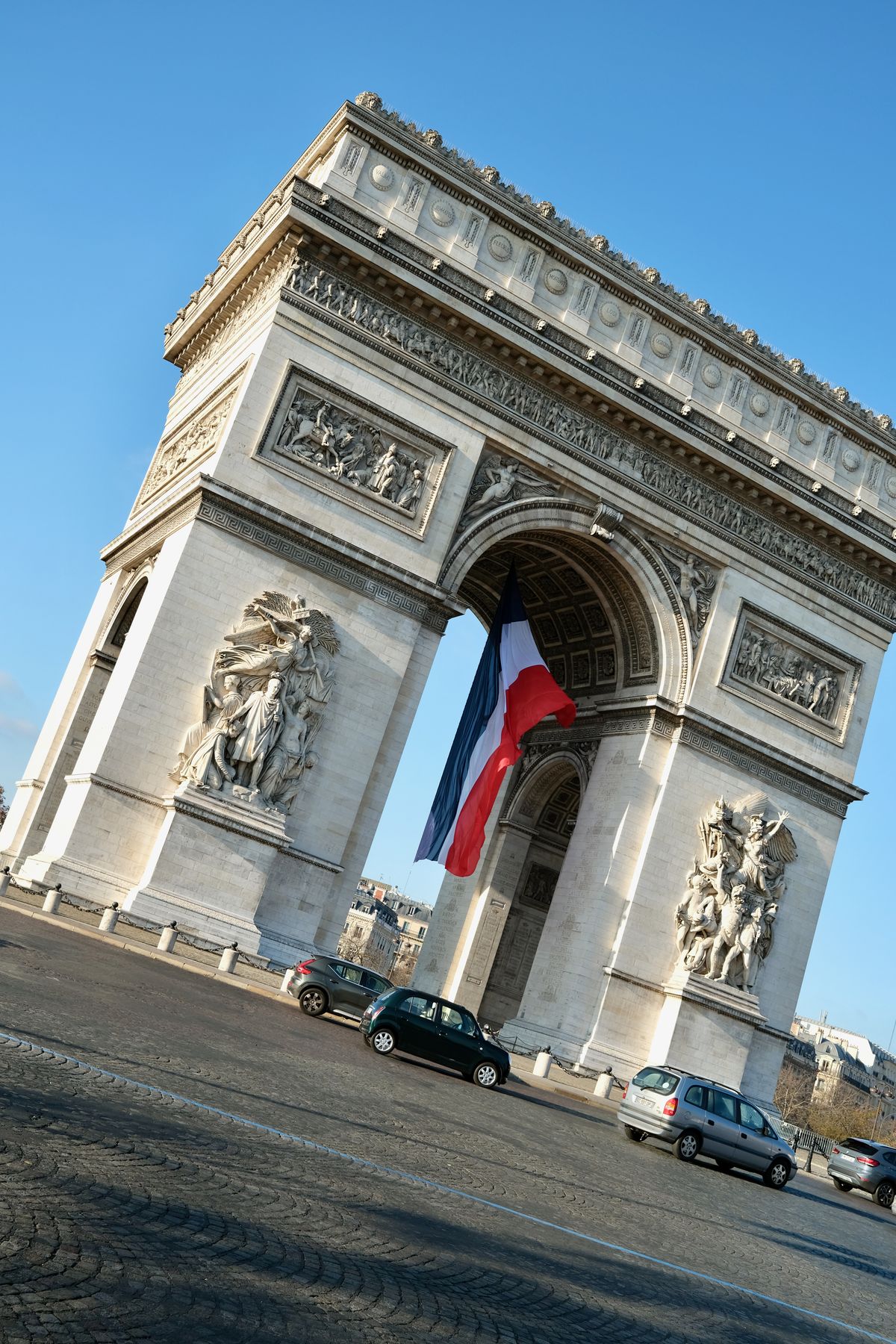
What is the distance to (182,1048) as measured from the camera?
11258 mm

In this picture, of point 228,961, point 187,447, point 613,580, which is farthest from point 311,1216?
point 187,447

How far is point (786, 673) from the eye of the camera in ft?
99.2

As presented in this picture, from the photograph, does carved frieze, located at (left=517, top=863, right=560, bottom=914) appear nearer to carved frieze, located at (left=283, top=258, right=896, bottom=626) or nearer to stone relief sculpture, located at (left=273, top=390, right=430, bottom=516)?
carved frieze, located at (left=283, top=258, right=896, bottom=626)

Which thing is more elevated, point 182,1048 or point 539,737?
point 539,737

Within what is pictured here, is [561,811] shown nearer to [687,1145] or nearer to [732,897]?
[732,897]

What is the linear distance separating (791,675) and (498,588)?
7.91 metres

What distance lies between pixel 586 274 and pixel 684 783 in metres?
11.1

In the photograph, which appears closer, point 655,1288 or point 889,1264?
point 655,1288

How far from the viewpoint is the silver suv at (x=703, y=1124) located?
715 inches

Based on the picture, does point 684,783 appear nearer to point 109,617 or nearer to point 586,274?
point 586,274

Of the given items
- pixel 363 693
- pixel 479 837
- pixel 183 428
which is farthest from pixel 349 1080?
pixel 183 428

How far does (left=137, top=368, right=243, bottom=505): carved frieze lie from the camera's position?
26.1m

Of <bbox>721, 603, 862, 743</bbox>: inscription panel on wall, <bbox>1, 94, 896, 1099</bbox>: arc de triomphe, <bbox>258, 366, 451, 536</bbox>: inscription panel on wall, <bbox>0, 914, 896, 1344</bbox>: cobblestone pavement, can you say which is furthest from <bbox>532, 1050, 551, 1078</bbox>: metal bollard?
<bbox>258, 366, 451, 536</bbox>: inscription panel on wall

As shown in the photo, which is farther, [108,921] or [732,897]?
[732,897]
